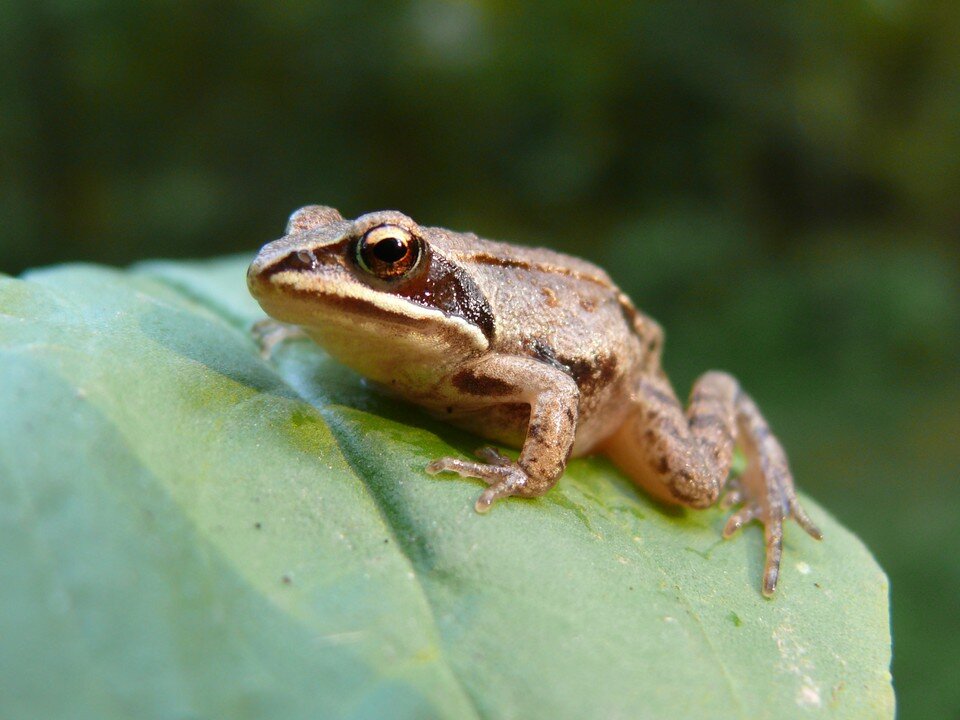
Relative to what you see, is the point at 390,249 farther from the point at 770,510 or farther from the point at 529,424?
the point at 770,510

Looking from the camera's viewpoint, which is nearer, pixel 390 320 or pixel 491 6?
pixel 390 320

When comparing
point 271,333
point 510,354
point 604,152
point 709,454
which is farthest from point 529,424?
point 604,152

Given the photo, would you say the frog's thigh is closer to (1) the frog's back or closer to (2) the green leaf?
(1) the frog's back

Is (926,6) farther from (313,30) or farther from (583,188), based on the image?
(313,30)

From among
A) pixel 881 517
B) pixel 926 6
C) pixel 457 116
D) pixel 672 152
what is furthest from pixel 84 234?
pixel 926 6

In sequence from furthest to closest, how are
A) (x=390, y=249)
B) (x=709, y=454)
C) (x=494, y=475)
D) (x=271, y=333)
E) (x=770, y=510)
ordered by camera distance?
1. (x=709, y=454)
2. (x=271, y=333)
3. (x=770, y=510)
4. (x=390, y=249)
5. (x=494, y=475)

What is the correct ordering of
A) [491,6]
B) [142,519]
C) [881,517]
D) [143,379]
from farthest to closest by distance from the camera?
[491,6], [881,517], [143,379], [142,519]

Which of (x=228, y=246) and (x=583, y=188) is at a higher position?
(x=583, y=188)

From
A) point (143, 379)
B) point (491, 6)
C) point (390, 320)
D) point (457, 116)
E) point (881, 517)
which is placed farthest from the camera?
point (457, 116)
